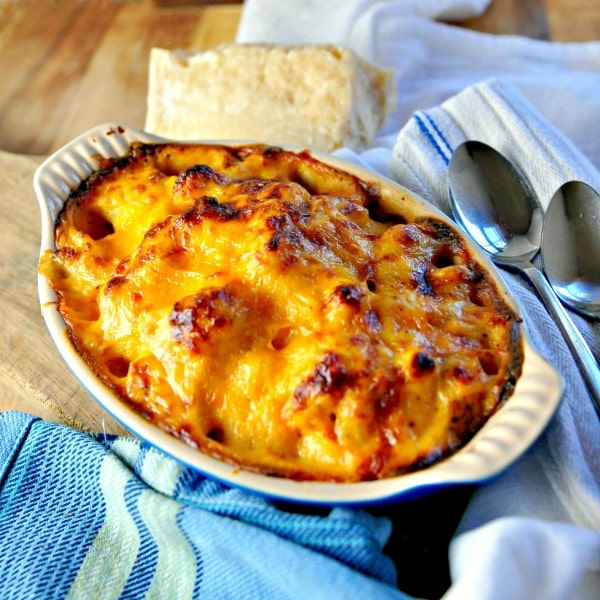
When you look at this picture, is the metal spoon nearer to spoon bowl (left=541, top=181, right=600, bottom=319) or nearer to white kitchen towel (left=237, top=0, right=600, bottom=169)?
spoon bowl (left=541, top=181, right=600, bottom=319)

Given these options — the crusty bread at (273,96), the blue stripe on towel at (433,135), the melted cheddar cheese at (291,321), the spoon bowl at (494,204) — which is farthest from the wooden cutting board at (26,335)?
the blue stripe on towel at (433,135)

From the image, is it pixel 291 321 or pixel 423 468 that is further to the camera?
pixel 291 321

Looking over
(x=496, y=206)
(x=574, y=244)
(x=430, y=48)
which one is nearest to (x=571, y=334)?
(x=574, y=244)

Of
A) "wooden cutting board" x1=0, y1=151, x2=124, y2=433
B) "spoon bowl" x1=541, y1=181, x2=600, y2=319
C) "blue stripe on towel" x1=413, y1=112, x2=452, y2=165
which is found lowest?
"wooden cutting board" x1=0, y1=151, x2=124, y2=433

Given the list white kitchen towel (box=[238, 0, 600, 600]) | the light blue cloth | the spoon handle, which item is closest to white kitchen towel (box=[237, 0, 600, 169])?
white kitchen towel (box=[238, 0, 600, 600])

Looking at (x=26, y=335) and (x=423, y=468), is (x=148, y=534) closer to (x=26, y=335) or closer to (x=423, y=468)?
(x=423, y=468)
